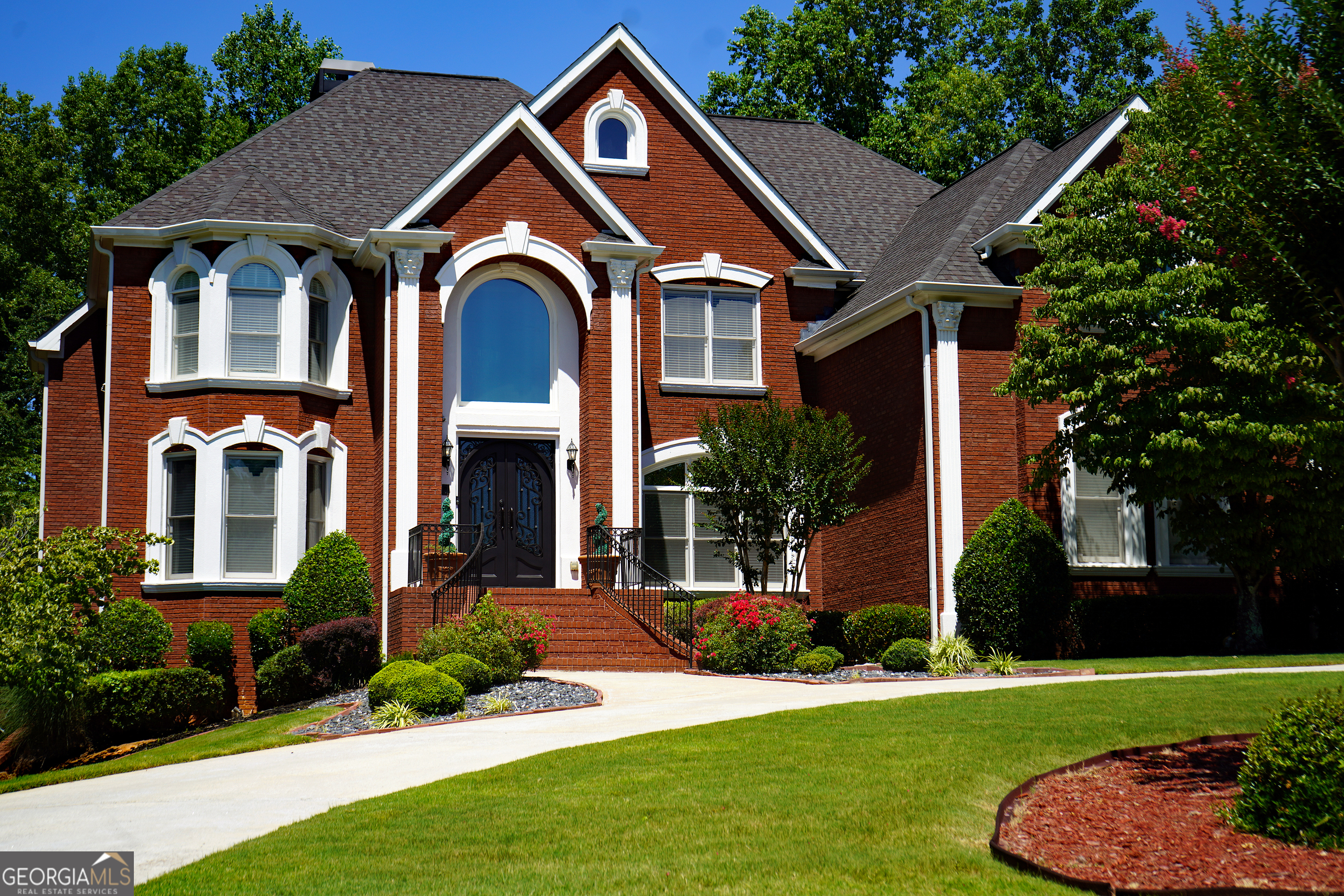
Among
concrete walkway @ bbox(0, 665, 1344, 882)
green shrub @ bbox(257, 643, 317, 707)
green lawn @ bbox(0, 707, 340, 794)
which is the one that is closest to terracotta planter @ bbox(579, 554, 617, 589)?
concrete walkway @ bbox(0, 665, 1344, 882)

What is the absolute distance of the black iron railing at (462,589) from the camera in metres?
19.3

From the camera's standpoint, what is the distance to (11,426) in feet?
122

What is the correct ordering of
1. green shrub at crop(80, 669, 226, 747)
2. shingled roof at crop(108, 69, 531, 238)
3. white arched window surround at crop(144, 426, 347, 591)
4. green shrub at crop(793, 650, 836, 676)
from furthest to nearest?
shingled roof at crop(108, 69, 531, 238) < white arched window surround at crop(144, 426, 347, 591) < green shrub at crop(793, 650, 836, 676) < green shrub at crop(80, 669, 226, 747)

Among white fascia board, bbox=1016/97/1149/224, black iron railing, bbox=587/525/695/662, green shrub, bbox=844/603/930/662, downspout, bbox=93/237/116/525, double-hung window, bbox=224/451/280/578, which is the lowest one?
green shrub, bbox=844/603/930/662

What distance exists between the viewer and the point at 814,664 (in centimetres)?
1814

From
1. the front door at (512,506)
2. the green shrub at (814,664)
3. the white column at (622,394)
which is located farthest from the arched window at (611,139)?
the green shrub at (814,664)

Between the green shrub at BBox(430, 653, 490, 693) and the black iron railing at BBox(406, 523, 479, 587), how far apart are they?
3.73 metres

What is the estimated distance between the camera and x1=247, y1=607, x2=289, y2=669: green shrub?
21.0 metres

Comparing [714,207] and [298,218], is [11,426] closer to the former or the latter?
[298,218]

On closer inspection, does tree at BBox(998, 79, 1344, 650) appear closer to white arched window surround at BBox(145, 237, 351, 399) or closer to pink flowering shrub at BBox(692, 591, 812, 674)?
pink flowering shrub at BBox(692, 591, 812, 674)

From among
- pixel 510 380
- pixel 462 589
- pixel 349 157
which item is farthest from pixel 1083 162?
pixel 349 157

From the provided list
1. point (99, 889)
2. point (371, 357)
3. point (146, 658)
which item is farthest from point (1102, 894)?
point (371, 357)

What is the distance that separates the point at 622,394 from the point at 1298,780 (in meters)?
15.5

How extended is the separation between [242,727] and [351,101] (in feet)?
49.1
